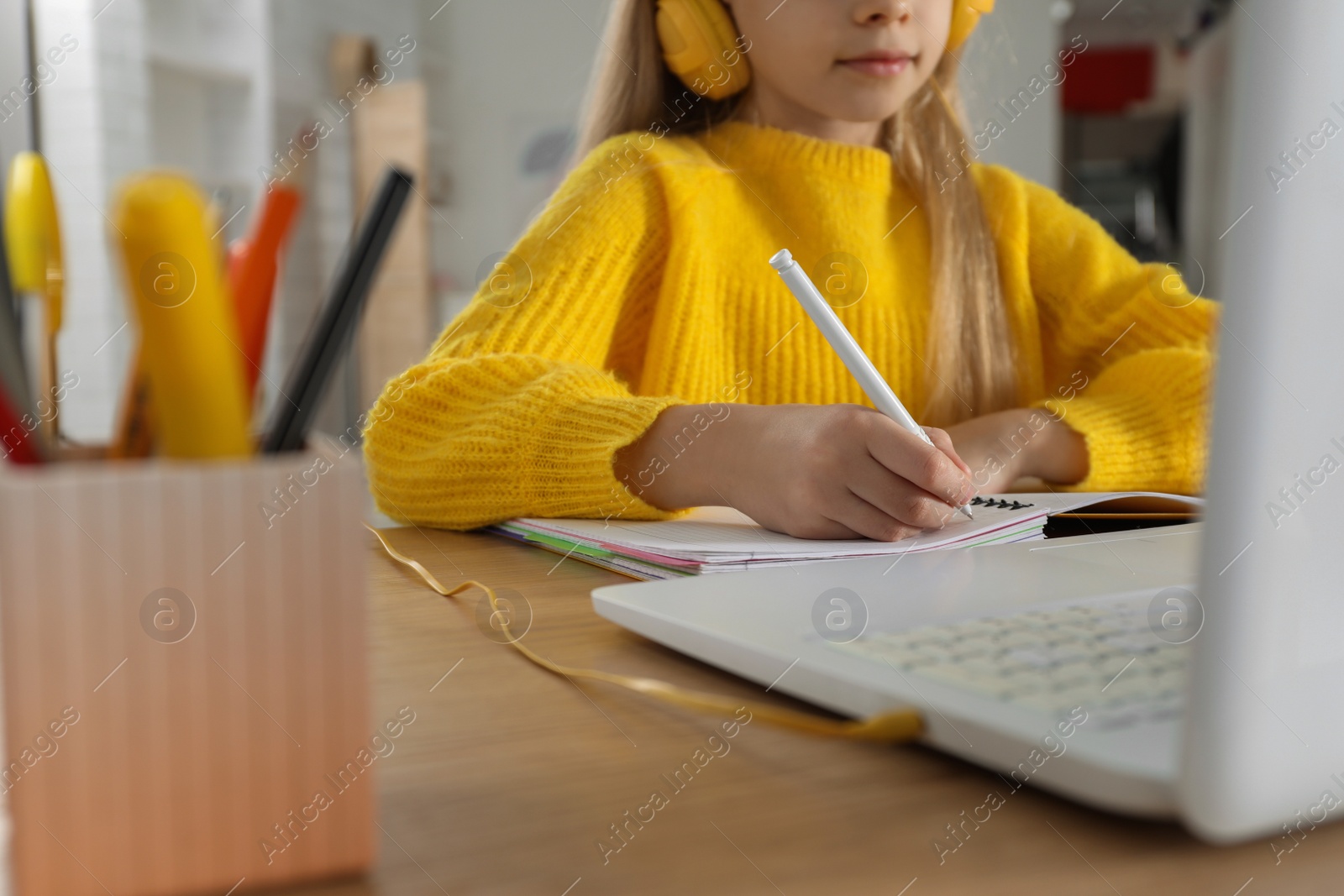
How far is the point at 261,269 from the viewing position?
0.86ft

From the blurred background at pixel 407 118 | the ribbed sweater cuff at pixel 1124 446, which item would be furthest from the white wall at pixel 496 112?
the ribbed sweater cuff at pixel 1124 446

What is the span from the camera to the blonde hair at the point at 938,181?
1.01 metres

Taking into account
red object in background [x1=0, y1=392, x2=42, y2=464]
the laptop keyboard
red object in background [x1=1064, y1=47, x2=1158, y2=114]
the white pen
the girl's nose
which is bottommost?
the laptop keyboard

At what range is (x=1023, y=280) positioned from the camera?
108cm

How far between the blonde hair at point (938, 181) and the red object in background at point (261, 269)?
2.66 feet

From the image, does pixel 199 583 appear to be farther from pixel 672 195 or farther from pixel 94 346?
pixel 94 346

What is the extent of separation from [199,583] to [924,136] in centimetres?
101

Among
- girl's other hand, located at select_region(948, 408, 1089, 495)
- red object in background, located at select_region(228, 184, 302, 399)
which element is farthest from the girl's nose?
red object in background, located at select_region(228, 184, 302, 399)

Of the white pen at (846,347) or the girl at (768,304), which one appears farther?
the girl at (768,304)

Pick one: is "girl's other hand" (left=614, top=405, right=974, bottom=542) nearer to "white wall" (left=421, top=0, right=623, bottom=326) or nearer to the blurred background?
the blurred background

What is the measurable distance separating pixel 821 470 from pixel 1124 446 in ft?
1.13

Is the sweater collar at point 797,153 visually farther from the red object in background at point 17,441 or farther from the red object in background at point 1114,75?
the red object in background at point 1114,75

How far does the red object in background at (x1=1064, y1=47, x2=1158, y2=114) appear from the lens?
14.4 feet

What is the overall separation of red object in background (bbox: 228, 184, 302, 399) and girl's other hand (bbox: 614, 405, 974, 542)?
0.38 metres
